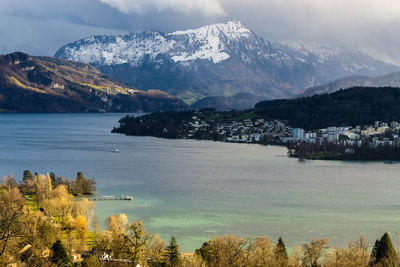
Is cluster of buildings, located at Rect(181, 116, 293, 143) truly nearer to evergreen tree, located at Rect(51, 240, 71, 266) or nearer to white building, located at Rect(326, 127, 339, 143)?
white building, located at Rect(326, 127, 339, 143)

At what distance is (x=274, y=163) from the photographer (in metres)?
78.3

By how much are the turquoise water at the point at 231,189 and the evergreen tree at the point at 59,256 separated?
9423 mm

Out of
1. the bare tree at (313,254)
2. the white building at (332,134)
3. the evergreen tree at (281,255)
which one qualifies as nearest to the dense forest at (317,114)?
the white building at (332,134)

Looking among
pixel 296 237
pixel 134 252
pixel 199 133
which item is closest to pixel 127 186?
pixel 296 237

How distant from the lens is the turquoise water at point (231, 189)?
39.8 m

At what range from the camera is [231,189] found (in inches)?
A: 2212

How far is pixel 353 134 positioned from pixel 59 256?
290 feet

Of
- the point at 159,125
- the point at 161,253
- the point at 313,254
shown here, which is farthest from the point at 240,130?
the point at 313,254

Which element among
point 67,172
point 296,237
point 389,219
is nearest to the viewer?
point 296,237

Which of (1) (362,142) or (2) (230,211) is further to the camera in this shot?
(1) (362,142)

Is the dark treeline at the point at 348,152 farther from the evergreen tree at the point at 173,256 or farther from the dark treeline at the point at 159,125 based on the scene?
the evergreen tree at the point at 173,256

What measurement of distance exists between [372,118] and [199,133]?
1482 inches

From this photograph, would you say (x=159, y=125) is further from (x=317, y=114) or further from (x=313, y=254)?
(x=313, y=254)

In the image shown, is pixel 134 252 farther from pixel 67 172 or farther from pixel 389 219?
pixel 67 172
